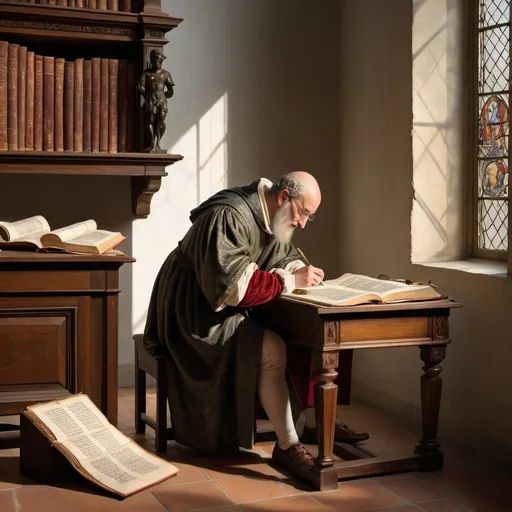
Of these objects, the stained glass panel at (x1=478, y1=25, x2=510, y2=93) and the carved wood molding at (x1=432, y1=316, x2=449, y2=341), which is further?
the stained glass panel at (x1=478, y1=25, x2=510, y2=93)

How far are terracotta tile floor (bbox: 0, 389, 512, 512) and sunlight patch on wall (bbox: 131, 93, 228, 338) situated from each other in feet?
4.87

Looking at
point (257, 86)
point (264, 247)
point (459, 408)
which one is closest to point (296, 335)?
point (264, 247)

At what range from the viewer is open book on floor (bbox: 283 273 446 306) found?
3.63 meters

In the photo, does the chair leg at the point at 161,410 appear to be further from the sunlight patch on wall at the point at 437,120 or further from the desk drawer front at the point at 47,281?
the sunlight patch on wall at the point at 437,120

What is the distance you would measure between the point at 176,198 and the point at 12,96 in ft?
3.81

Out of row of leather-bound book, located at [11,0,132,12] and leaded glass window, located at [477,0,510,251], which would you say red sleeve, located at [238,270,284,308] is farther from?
row of leather-bound book, located at [11,0,132,12]

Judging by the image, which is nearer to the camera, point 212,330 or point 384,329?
point 384,329

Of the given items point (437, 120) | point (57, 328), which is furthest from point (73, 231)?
point (437, 120)

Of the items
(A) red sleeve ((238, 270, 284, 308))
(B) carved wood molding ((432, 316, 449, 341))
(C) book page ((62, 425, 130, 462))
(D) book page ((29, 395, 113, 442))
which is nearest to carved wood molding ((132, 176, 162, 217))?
(A) red sleeve ((238, 270, 284, 308))

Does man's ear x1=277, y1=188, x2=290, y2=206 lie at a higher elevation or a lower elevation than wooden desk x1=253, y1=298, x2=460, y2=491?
higher

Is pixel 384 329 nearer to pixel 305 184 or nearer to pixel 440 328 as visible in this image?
pixel 440 328

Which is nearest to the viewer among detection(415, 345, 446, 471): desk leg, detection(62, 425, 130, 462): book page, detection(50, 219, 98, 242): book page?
detection(62, 425, 130, 462): book page

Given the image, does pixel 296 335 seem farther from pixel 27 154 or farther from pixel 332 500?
pixel 27 154

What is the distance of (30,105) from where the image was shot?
15.5 ft
